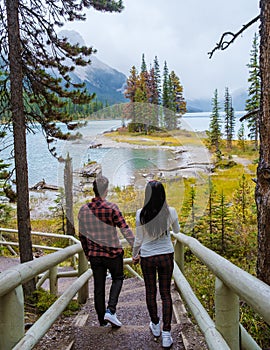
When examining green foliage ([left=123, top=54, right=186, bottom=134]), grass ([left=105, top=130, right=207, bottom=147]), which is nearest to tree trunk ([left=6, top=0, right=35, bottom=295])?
grass ([left=105, top=130, right=207, bottom=147])

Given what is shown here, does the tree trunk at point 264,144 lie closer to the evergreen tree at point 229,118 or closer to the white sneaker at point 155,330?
the white sneaker at point 155,330

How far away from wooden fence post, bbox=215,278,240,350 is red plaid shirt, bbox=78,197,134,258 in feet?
4.13

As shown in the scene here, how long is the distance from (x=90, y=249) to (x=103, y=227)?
26cm

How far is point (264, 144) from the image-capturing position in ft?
12.2

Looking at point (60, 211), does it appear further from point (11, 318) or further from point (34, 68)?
point (11, 318)

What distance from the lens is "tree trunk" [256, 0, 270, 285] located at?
3.67 meters

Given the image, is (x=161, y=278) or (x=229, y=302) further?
(x=161, y=278)

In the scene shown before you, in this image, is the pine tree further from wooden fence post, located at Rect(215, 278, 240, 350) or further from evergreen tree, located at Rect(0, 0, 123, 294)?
wooden fence post, located at Rect(215, 278, 240, 350)

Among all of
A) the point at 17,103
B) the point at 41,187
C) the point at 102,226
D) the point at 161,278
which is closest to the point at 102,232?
the point at 102,226

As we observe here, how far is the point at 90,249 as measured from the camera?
124 inches

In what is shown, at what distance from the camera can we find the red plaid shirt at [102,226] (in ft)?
10.0

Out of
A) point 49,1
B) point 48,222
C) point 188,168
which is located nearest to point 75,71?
point 49,1

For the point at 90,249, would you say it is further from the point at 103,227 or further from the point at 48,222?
the point at 48,222

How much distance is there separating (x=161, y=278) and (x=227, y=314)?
1.04m
